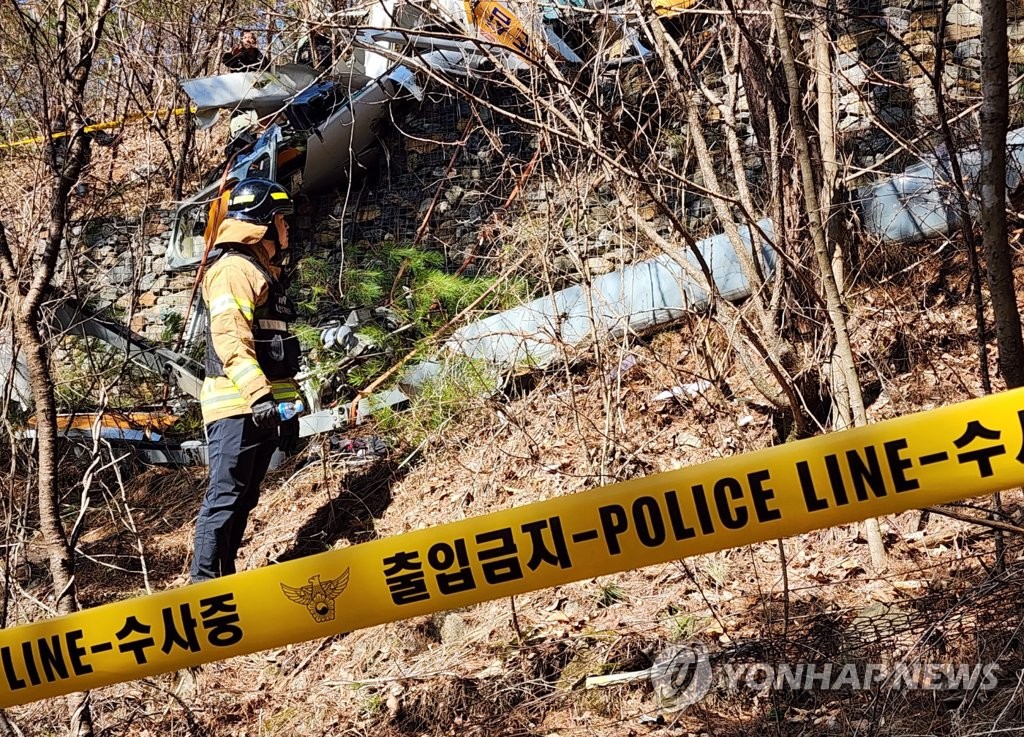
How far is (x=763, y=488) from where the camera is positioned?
2.94 m

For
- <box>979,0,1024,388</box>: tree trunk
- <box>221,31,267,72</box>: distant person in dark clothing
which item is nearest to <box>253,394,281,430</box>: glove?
<box>221,31,267,72</box>: distant person in dark clothing

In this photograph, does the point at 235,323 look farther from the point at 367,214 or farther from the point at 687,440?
the point at 367,214

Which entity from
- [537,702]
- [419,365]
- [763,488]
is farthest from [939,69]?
[419,365]

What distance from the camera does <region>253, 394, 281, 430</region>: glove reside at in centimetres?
557

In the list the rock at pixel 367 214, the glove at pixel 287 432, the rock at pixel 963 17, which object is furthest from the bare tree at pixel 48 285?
the rock at pixel 963 17

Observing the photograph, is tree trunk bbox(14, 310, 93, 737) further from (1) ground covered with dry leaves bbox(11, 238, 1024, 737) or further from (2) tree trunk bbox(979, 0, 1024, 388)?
(2) tree trunk bbox(979, 0, 1024, 388)

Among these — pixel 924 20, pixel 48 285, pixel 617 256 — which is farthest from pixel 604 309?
pixel 48 285

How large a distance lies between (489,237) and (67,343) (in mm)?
4183

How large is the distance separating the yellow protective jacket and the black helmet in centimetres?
5

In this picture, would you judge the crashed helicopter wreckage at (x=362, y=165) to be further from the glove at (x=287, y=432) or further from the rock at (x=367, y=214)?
the glove at (x=287, y=432)

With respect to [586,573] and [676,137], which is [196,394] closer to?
[676,137]

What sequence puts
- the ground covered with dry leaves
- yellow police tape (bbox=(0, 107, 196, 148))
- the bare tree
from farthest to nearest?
yellow police tape (bbox=(0, 107, 196, 148)), the bare tree, the ground covered with dry leaves

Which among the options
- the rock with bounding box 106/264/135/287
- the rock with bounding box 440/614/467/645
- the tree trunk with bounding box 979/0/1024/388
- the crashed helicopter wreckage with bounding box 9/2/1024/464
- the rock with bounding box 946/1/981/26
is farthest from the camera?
the rock with bounding box 106/264/135/287

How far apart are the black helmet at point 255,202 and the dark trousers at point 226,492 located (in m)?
1.21
